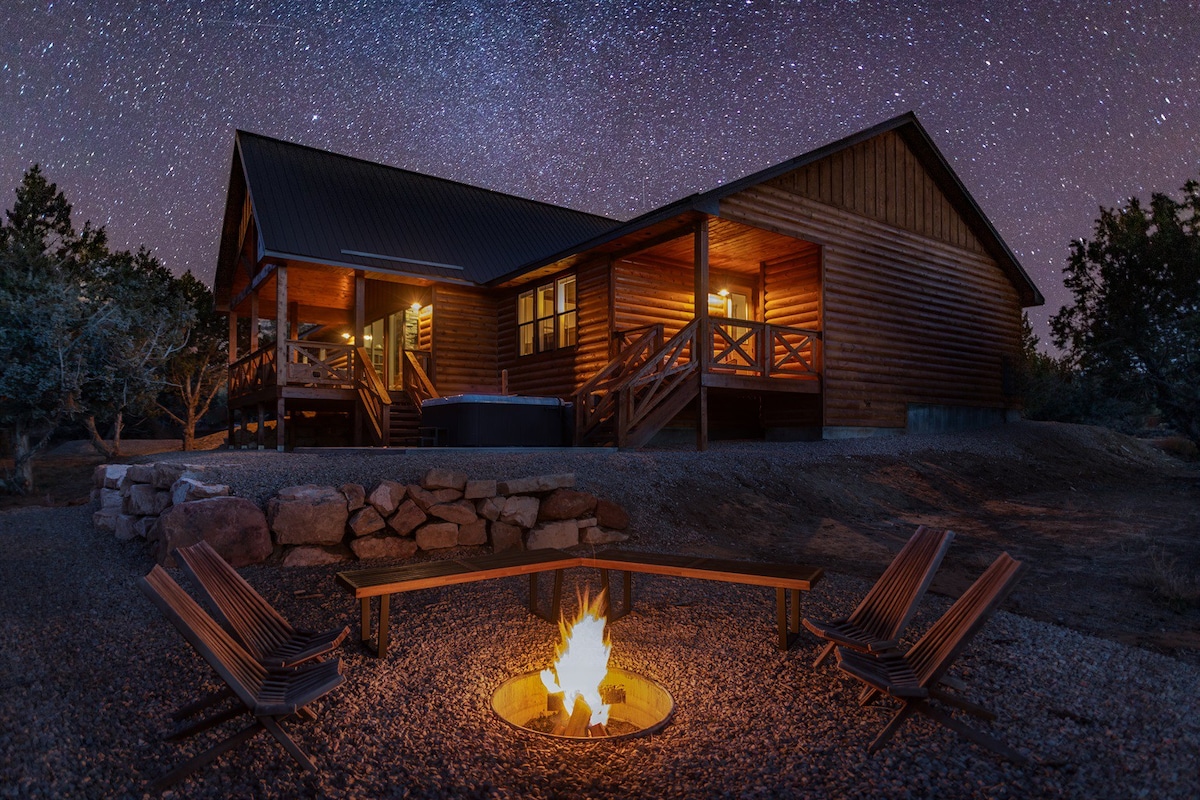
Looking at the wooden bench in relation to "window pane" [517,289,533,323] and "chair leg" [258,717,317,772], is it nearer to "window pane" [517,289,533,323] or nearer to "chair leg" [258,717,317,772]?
"chair leg" [258,717,317,772]

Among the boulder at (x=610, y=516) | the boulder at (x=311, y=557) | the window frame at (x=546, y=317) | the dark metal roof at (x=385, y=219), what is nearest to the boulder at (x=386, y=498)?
the boulder at (x=311, y=557)

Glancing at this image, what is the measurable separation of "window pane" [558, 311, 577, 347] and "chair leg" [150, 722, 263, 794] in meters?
12.6

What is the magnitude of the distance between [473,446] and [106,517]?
5.03 meters

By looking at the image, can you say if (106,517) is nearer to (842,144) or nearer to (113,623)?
(113,623)

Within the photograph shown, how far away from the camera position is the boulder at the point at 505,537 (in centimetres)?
732

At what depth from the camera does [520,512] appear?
750cm

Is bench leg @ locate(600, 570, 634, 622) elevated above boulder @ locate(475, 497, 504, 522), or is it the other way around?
boulder @ locate(475, 497, 504, 522)

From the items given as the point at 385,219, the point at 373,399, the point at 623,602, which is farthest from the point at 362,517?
the point at 385,219

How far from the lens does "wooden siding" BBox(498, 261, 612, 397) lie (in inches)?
567

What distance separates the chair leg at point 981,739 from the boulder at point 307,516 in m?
5.48

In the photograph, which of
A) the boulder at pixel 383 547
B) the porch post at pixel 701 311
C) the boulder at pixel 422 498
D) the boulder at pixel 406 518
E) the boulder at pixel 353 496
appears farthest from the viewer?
the porch post at pixel 701 311

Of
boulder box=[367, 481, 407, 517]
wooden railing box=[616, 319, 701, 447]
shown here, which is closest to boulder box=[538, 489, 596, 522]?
boulder box=[367, 481, 407, 517]

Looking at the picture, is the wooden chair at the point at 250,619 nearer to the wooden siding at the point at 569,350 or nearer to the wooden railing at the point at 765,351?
the wooden railing at the point at 765,351

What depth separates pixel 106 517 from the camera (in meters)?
8.71
